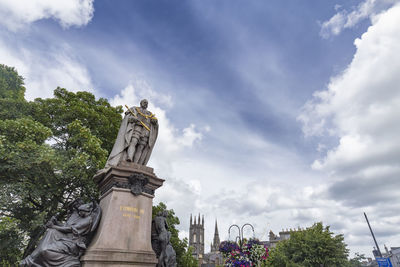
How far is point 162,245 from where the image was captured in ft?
25.3

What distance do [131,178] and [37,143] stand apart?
945 centimetres

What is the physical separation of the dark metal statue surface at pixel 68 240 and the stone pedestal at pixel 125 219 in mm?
231

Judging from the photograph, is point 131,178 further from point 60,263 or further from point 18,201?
point 18,201

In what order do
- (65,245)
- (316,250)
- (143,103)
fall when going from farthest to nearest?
(316,250)
(143,103)
(65,245)

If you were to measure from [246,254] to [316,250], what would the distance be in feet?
77.3

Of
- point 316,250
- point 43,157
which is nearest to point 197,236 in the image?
point 316,250

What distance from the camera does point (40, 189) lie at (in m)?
13.3

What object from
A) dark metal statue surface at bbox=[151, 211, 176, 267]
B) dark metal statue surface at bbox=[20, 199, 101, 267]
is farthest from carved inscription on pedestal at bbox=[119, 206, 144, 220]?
dark metal statue surface at bbox=[151, 211, 176, 267]

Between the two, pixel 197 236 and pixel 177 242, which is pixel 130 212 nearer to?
pixel 177 242

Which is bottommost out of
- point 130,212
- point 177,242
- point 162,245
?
point 162,245

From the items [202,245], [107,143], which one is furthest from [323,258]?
[202,245]

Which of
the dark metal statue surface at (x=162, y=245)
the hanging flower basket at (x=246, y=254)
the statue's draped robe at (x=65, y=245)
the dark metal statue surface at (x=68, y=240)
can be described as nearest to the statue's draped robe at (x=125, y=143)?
the dark metal statue surface at (x=68, y=240)

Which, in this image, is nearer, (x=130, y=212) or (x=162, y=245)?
(x=130, y=212)

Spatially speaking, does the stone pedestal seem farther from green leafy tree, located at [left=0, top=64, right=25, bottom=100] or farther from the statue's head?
green leafy tree, located at [left=0, top=64, right=25, bottom=100]
